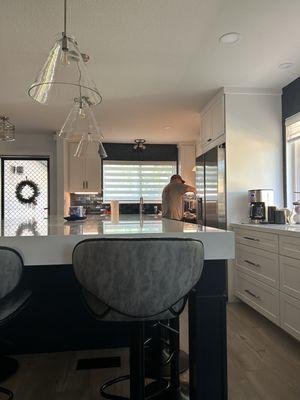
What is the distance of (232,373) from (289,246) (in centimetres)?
105

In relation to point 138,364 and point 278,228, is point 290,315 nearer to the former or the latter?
point 278,228

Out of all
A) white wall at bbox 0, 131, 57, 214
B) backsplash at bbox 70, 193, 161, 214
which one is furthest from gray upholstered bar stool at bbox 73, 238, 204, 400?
backsplash at bbox 70, 193, 161, 214

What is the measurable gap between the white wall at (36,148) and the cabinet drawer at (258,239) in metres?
3.88

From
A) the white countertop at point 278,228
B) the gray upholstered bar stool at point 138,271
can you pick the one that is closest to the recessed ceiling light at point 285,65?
the white countertop at point 278,228

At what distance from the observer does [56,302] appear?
2131 mm

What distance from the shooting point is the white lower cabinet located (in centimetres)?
251

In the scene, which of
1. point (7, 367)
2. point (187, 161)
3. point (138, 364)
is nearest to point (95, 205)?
point (187, 161)

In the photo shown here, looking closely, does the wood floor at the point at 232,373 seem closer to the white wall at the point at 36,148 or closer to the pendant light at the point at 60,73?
the pendant light at the point at 60,73

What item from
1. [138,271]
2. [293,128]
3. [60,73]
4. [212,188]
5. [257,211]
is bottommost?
[138,271]

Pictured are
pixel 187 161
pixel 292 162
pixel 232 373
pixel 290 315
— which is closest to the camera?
pixel 232 373

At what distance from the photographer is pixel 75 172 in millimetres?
6445

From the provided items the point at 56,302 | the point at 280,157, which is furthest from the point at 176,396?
the point at 280,157

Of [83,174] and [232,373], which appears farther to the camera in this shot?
[83,174]

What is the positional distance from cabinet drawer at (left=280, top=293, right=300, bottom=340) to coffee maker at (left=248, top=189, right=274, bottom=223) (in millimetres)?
1039
